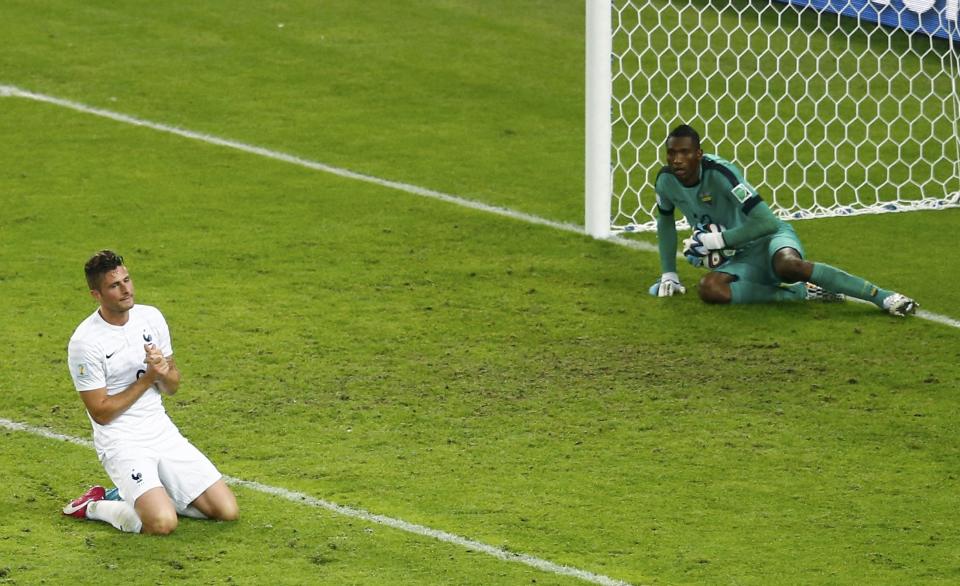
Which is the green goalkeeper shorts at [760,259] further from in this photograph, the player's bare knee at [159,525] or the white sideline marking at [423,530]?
the player's bare knee at [159,525]

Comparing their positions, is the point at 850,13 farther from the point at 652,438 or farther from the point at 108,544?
the point at 108,544

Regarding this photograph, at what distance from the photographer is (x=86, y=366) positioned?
19.4 feet

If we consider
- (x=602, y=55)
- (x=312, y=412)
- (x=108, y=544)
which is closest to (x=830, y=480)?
(x=312, y=412)

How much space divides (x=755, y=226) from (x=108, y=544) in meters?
4.30

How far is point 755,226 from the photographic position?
8.75 m

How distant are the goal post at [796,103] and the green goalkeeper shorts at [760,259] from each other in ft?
4.72

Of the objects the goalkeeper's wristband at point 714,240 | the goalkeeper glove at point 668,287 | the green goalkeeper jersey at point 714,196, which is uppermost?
the green goalkeeper jersey at point 714,196

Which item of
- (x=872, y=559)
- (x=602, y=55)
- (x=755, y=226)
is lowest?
(x=872, y=559)

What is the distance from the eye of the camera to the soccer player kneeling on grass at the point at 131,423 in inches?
233

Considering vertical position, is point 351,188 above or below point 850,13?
below

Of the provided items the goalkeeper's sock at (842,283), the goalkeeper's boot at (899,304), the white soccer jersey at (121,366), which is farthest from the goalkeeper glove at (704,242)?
the white soccer jersey at (121,366)

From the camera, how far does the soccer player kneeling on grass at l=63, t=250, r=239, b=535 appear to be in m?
5.92

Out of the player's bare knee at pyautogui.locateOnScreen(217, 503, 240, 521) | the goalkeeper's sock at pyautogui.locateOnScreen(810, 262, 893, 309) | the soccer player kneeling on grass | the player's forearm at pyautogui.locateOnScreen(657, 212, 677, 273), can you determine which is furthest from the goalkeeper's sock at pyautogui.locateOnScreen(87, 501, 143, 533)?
the goalkeeper's sock at pyautogui.locateOnScreen(810, 262, 893, 309)

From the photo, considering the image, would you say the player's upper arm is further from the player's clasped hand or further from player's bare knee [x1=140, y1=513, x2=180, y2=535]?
player's bare knee [x1=140, y1=513, x2=180, y2=535]
